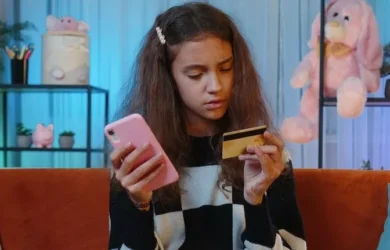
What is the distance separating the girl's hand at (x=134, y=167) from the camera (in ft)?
2.61

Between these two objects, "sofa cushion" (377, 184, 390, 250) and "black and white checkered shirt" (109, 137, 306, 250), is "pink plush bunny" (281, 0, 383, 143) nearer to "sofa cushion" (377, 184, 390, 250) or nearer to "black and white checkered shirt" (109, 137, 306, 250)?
"sofa cushion" (377, 184, 390, 250)

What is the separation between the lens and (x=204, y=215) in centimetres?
98

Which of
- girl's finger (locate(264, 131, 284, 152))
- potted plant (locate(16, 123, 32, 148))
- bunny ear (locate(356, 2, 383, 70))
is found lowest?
potted plant (locate(16, 123, 32, 148))

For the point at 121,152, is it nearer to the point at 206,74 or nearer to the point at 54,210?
the point at 206,74

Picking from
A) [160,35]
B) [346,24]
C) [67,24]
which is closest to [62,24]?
[67,24]

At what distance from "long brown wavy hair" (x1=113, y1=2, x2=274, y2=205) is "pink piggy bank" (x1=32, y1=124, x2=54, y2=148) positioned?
5.20 feet

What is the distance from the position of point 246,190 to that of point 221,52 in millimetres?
228

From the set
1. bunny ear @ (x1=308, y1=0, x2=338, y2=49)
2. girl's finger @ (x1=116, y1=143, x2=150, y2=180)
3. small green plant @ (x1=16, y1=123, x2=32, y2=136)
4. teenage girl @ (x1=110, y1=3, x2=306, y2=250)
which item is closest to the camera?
girl's finger @ (x1=116, y1=143, x2=150, y2=180)

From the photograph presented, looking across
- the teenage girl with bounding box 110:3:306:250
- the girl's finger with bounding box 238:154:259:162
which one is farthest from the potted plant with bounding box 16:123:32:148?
the girl's finger with bounding box 238:154:259:162

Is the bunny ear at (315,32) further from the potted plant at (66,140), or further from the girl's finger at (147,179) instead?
the girl's finger at (147,179)

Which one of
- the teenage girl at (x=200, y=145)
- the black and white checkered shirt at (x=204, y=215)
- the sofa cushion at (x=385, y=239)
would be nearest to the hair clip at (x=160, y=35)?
the teenage girl at (x=200, y=145)

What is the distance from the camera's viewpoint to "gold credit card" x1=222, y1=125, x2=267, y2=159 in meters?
0.81

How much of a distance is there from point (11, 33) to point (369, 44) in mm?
1626

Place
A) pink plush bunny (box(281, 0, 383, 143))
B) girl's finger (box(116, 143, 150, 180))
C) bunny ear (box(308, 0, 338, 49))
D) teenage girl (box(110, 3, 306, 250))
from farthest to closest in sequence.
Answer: bunny ear (box(308, 0, 338, 49))
pink plush bunny (box(281, 0, 383, 143))
teenage girl (box(110, 3, 306, 250))
girl's finger (box(116, 143, 150, 180))
